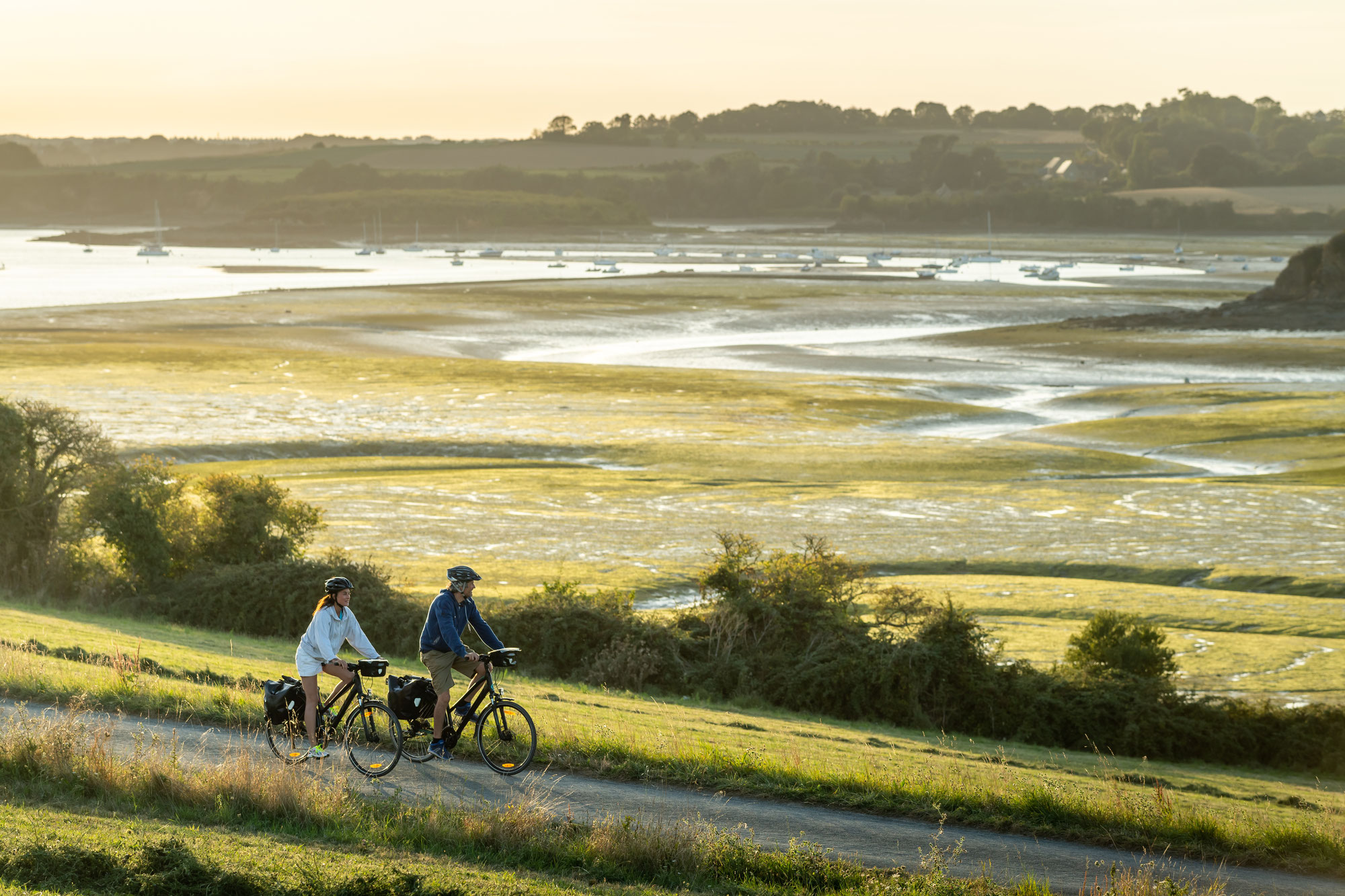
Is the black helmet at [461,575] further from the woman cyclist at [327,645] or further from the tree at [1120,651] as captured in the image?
the tree at [1120,651]

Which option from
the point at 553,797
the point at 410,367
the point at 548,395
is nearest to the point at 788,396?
the point at 548,395

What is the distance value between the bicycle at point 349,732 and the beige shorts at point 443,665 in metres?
0.56

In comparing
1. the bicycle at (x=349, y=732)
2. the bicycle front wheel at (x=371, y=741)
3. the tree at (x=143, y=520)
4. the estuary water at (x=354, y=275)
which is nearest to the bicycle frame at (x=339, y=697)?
the bicycle at (x=349, y=732)

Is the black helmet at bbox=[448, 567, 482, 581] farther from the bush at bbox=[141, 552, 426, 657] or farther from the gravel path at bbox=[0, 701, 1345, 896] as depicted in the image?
the bush at bbox=[141, 552, 426, 657]

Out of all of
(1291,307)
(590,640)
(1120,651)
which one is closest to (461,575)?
(590,640)

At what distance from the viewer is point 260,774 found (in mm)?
14961

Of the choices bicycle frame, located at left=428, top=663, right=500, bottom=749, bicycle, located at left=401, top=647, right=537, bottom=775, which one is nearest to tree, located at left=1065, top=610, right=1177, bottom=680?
bicycle, located at left=401, top=647, right=537, bottom=775

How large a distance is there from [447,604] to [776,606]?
14.5 meters

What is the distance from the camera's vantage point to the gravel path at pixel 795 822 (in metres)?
14.6

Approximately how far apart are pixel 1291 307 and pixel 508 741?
115m

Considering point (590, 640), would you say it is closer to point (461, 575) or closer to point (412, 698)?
point (412, 698)

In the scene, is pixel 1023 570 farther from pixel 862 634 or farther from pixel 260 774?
pixel 260 774

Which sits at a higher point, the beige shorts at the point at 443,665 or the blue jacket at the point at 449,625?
the blue jacket at the point at 449,625

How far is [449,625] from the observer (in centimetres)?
1577
